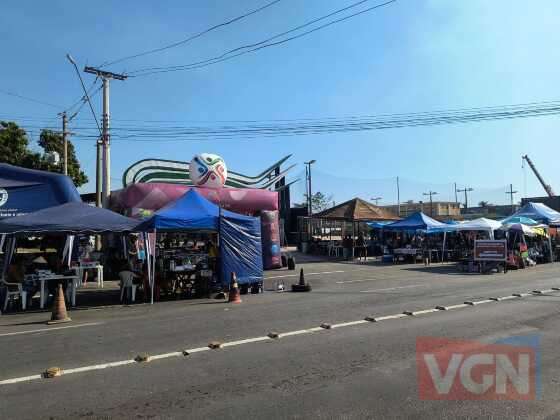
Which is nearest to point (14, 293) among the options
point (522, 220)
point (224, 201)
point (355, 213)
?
point (224, 201)

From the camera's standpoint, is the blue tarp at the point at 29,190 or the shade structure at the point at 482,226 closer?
the blue tarp at the point at 29,190

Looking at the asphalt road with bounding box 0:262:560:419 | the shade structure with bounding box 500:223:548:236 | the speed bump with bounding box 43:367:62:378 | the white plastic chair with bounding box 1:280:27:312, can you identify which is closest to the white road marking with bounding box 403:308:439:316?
the asphalt road with bounding box 0:262:560:419

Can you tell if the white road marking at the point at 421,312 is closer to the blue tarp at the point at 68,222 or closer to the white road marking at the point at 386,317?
the white road marking at the point at 386,317

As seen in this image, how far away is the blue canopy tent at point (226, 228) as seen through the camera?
47.2ft

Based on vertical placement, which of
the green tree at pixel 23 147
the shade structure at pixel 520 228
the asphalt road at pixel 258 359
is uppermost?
the green tree at pixel 23 147

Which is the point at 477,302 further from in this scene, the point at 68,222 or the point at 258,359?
the point at 68,222

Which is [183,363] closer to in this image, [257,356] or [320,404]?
[257,356]

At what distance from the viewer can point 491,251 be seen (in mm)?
22531

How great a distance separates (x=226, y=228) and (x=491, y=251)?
44.2ft

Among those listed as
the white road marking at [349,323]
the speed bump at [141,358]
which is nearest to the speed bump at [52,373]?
the speed bump at [141,358]

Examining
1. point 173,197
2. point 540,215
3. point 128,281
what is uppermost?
point 173,197

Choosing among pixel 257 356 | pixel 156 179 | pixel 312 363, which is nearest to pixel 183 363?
pixel 257 356

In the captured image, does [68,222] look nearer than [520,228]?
Yes

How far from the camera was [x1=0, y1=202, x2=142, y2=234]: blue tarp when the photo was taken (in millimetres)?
13000
